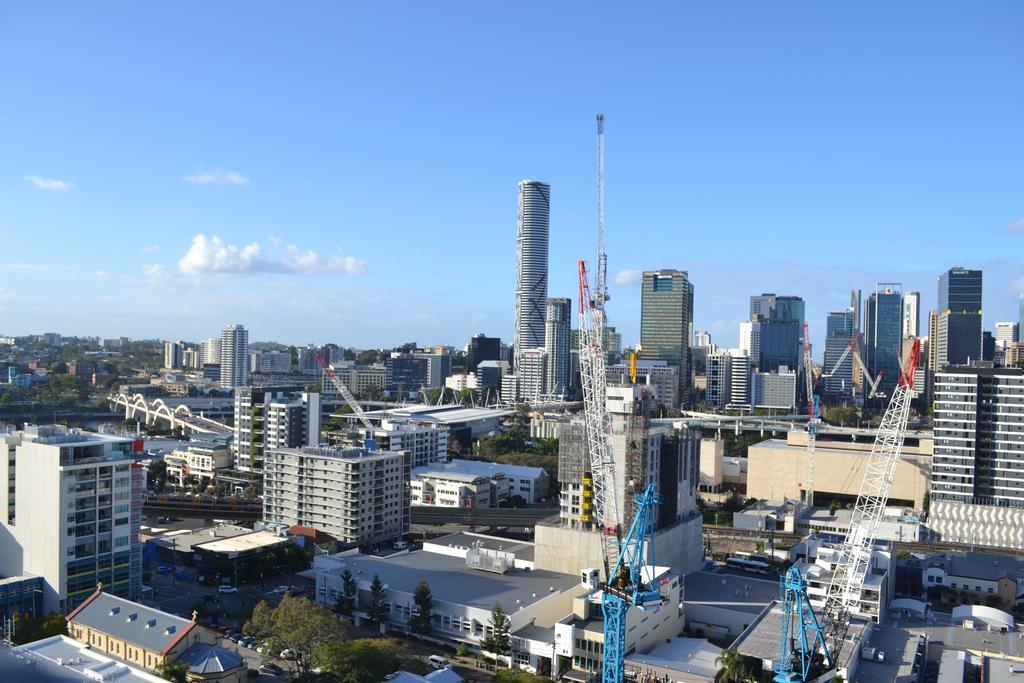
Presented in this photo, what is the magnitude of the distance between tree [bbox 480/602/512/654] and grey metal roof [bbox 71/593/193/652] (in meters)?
4.97

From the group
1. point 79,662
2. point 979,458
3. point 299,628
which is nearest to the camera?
point 79,662

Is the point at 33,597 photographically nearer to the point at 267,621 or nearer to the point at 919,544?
the point at 267,621

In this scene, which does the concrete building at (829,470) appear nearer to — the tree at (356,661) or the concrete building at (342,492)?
the concrete building at (342,492)

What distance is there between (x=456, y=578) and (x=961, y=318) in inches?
2302

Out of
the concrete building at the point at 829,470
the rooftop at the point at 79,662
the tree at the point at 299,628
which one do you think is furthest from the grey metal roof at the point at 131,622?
the concrete building at the point at 829,470

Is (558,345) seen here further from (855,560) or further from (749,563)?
(855,560)

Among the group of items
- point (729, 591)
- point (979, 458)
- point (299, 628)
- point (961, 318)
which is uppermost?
point (961, 318)

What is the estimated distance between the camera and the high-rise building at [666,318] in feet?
244

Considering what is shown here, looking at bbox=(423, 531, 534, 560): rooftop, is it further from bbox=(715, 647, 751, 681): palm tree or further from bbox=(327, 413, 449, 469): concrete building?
bbox=(327, 413, 449, 469): concrete building

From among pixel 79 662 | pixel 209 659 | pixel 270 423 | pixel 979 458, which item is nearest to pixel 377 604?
pixel 209 659

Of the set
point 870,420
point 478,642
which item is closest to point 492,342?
point 870,420

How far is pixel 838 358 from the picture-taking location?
80375 millimetres

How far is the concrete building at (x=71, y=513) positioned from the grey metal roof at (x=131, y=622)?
1.85 metres

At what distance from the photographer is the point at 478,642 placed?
1472cm
